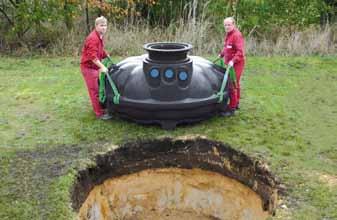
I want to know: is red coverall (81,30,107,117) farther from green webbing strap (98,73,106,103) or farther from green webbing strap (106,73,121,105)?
green webbing strap (106,73,121,105)

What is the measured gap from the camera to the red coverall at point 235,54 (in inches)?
278

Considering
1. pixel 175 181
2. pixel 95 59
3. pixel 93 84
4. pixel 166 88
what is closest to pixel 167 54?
pixel 166 88

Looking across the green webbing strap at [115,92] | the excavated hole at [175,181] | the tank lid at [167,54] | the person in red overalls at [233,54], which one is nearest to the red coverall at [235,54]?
the person in red overalls at [233,54]

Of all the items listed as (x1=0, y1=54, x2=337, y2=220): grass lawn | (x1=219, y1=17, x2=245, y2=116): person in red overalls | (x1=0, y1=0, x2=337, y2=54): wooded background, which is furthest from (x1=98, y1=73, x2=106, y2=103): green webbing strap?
(x1=0, y1=0, x2=337, y2=54): wooded background

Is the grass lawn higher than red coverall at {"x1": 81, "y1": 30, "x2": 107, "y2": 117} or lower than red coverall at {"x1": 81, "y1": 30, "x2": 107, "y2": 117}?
lower

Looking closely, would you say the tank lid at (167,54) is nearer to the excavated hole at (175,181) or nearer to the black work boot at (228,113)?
the excavated hole at (175,181)

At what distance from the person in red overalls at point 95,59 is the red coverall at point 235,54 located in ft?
5.37

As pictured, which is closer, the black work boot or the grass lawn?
the grass lawn

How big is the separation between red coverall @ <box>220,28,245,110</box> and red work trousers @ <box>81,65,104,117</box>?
1.77 metres

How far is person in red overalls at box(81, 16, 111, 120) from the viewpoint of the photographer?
6926mm

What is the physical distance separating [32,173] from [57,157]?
1.53 feet

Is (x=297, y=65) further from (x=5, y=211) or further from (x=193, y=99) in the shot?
(x=5, y=211)

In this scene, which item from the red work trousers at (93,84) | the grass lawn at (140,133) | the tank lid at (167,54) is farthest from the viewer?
the red work trousers at (93,84)

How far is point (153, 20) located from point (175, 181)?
7154mm
